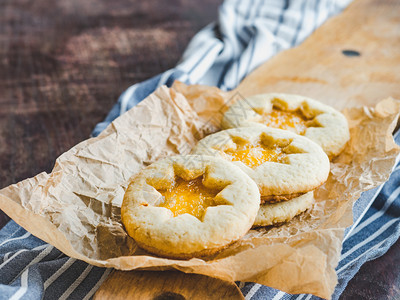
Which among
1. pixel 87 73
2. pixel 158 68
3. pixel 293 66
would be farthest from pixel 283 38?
pixel 87 73

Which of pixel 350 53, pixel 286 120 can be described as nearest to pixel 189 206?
pixel 286 120

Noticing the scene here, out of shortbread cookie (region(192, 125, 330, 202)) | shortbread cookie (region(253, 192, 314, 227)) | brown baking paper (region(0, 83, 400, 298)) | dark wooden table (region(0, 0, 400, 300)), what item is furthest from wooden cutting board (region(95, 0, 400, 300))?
shortbread cookie (region(253, 192, 314, 227))

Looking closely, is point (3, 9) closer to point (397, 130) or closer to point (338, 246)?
point (397, 130)

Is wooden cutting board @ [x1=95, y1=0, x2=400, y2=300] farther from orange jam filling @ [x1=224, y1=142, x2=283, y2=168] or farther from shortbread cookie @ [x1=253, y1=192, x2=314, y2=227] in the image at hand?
shortbread cookie @ [x1=253, y1=192, x2=314, y2=227]

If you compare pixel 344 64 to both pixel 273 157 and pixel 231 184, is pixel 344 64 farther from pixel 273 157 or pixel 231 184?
pixel 231 184

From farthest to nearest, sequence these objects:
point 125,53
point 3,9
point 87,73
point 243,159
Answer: point 3,9
point 125,53
point 87,73
point 243,159

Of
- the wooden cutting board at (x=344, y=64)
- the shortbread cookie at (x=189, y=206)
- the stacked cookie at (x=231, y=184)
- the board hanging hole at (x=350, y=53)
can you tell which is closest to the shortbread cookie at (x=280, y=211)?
the stacked cookie at (x=231, y=184)
